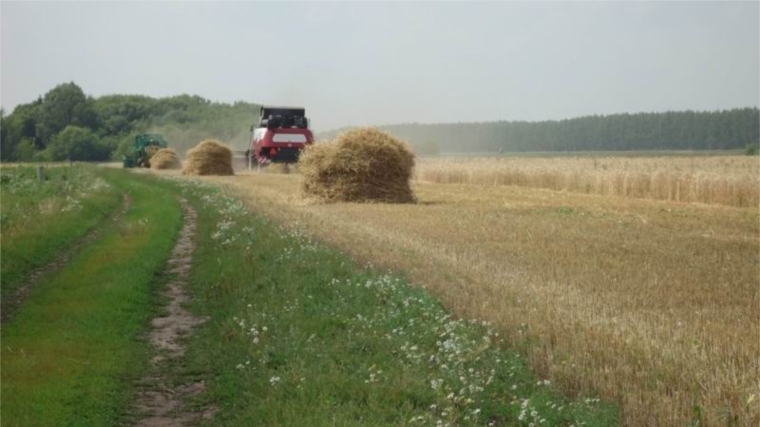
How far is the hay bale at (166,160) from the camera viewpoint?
64.1 metres

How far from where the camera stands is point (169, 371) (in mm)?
8516

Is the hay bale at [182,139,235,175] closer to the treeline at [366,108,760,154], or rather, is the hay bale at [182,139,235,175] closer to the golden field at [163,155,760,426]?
the golden field at [163,155,760,426]

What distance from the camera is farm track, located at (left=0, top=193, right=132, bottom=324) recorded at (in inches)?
451

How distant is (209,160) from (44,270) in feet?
123

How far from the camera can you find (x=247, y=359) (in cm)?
841

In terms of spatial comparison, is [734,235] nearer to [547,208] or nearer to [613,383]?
[547,208]

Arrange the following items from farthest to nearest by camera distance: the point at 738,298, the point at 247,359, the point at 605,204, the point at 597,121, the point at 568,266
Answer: the point at 597,121
the point at 605,204
the point at 568,266
the point at 738,298
the point at 247,359

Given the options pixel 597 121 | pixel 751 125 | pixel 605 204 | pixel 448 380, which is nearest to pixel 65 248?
pixel 448 380

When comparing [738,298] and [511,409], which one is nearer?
[511,409]

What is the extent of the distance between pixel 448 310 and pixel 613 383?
→ 9.88 ft

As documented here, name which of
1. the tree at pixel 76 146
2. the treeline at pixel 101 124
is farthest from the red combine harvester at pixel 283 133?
the tree at pixel 76 146

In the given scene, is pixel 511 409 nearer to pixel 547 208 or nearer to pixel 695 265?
pixel 695 265

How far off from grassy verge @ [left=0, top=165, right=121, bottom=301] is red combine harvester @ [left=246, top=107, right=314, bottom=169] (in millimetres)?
14630

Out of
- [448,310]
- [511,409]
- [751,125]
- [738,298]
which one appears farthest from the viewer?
[751,125]
